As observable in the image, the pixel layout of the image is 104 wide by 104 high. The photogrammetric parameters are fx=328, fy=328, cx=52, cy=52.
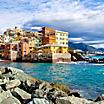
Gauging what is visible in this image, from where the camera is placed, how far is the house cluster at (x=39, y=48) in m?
101

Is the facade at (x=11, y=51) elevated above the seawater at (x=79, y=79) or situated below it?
above

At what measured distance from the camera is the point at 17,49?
360 feet

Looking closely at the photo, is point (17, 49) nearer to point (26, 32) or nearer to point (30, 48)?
point (30, 48)

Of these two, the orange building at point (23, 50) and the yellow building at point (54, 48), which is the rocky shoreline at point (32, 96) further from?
the orange building at point (23, 50)

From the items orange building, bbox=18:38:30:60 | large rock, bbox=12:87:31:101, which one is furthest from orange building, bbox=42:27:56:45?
large rock, bbox=12:87:31:101

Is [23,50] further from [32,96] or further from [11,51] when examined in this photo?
[32,96]

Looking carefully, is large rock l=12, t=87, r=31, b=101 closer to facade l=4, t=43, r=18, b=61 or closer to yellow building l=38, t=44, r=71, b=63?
yellow building l=38, t=44, r=71, b=63

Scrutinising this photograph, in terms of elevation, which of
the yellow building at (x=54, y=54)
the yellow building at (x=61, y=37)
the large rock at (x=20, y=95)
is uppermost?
the yellow building at (x=61, y=37)

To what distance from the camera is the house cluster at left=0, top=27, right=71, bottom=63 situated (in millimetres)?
101425

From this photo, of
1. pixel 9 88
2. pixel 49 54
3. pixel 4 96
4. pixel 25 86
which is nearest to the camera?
pixel 4 96

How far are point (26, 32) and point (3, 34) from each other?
9683mm

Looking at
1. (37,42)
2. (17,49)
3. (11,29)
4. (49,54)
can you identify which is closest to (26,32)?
(11,29)

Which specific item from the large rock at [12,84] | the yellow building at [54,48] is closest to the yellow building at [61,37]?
the yellow building at [54,48]

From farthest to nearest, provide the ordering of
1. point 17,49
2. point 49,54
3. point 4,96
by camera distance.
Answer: point 17,49, point 49,54, point 4,96
